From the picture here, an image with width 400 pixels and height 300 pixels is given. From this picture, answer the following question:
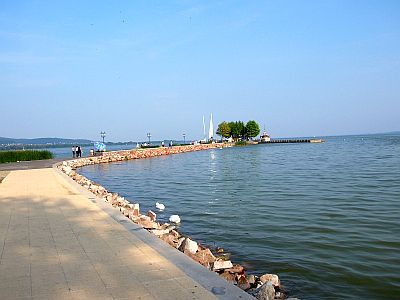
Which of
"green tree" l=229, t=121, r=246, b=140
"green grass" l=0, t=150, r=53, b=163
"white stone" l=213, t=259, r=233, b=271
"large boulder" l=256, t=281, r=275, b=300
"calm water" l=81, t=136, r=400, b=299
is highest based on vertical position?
"green tree" l=229, t=121, r=246, b=140

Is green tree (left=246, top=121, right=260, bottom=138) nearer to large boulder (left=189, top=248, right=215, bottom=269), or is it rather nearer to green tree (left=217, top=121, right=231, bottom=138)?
green tree (left=217, top=121, right=231, bottom=138)

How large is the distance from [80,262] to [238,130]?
10345 cm

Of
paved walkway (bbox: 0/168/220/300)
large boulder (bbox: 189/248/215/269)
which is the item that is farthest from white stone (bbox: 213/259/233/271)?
paved walkway (bbox: 0/168/220/300)

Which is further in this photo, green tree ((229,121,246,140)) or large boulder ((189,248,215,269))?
green tree ((229,121,246,140))

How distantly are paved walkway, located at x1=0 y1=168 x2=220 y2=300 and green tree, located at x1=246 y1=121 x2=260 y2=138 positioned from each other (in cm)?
9913

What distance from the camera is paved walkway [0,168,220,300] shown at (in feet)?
12.7

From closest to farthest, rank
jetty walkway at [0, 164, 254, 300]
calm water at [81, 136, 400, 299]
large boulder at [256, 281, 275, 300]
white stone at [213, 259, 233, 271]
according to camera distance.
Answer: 1. jetty walkway at [0, 164, 254, 300]
2. large boulder at [256, 281, 275, 300]
3. white stone at [213, 259, 233, 271]
4. calm water at [81, 136, 400, 299]

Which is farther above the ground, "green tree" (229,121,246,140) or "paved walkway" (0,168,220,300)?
"green tree" (229,121,246,140)

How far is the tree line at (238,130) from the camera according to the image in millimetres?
106375

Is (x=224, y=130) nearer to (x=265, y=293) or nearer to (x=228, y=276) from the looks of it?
(x=228, y=276)

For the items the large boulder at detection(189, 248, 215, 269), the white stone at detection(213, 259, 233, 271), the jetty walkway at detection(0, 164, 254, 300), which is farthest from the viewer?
the large boulder at detection(189, 248, 215, 269)

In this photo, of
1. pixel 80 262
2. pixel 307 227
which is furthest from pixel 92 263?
pixel 307 227

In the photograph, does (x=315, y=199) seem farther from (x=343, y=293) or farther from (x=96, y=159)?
(x=96, y=159)

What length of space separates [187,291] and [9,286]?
78.5 inches
